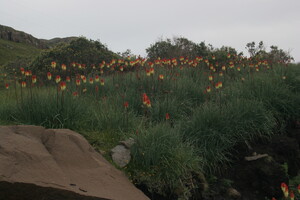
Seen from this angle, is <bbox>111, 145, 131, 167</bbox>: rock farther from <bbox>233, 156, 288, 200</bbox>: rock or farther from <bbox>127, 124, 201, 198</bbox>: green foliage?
<bbox>233, 156, 288, 200</bbox>: rock

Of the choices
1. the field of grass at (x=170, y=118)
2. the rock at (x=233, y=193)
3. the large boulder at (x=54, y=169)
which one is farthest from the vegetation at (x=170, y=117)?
the large boulder at (x=54, y=169)

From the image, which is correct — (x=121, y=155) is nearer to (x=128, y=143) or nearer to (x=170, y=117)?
(x=128, y=143)

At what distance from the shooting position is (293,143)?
20.5ft

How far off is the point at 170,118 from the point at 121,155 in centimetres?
194

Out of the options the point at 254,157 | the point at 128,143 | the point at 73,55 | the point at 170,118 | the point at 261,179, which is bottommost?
the point at 261,179

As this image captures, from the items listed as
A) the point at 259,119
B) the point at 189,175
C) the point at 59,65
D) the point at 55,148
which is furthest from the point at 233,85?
the point at 59,65

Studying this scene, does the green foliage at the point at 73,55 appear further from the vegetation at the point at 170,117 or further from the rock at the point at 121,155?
the rock at the point at 121,155

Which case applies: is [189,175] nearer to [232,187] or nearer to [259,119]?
[232,187]

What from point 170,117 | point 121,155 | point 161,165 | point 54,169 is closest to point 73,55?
point 170,117

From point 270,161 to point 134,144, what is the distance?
2.57 metres

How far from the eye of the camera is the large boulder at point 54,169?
121 inches

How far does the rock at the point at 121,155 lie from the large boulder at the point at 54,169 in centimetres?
39

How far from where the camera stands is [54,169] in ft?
11.1

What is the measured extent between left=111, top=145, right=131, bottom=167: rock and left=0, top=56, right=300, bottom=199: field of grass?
103 mm
